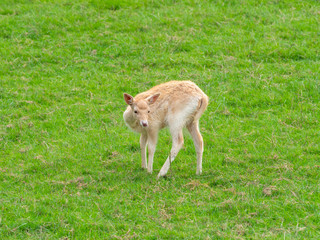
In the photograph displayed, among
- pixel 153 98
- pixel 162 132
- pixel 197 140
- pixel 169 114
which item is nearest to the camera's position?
pixel 153 98

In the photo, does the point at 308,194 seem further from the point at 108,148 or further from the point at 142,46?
the point at 142,46

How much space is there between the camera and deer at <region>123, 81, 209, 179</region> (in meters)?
10.3

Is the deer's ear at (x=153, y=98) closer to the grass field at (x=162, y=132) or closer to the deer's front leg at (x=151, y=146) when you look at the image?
the deer's front leg at (x=151, y=146)

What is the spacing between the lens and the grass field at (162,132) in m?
8.70

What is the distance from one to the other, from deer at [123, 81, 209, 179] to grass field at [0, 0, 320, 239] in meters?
0.41

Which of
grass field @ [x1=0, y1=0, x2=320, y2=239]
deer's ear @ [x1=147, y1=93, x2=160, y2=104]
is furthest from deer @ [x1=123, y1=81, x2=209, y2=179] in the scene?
grass field @ [x1=0, y1=0, x2=320, y2=239]

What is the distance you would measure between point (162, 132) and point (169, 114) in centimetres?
221

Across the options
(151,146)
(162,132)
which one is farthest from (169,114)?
(162,132)

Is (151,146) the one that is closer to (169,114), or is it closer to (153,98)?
(169,114)

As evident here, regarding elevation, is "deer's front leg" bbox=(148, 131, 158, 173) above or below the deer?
below

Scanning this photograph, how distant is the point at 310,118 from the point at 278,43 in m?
3.87

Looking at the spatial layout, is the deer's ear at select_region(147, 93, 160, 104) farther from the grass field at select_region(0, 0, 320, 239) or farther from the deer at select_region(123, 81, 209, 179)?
the grass field at select_region(0, 0, 320, 239)

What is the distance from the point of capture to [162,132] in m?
12.6

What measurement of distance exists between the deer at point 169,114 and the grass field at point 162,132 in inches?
16.1
